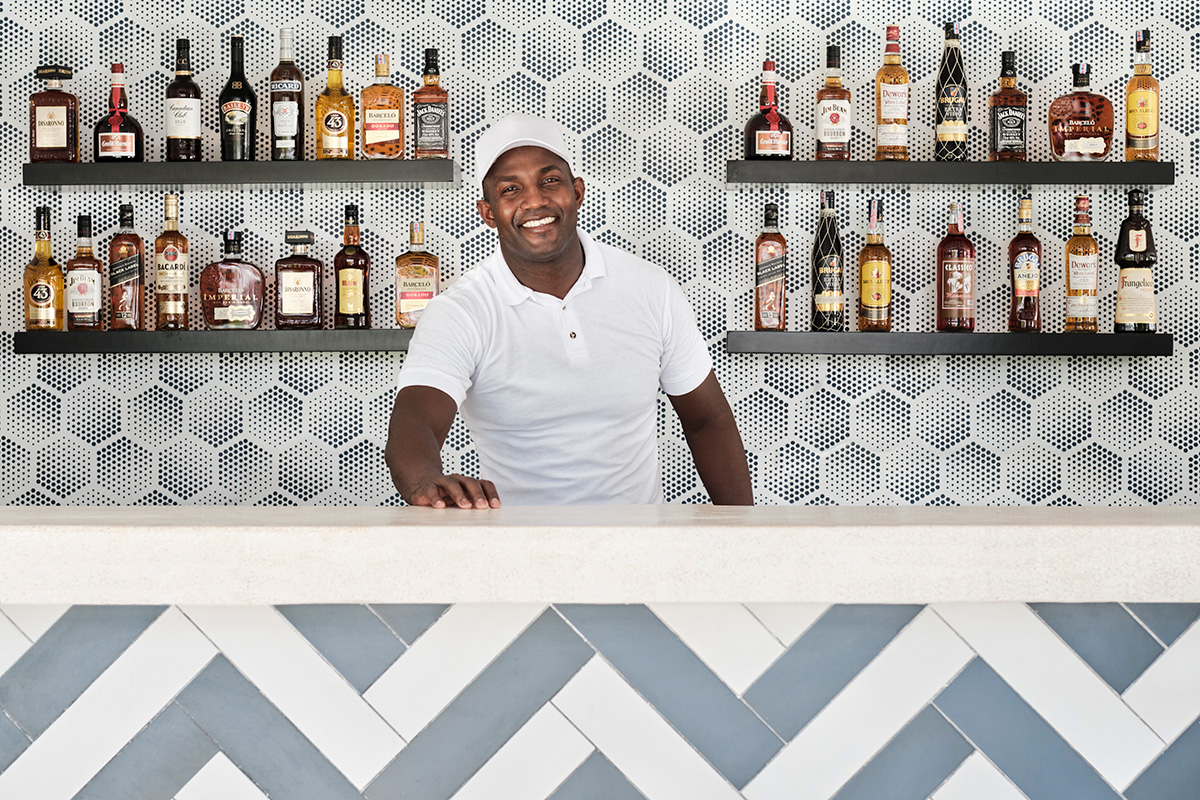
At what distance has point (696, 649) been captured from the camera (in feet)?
2.28

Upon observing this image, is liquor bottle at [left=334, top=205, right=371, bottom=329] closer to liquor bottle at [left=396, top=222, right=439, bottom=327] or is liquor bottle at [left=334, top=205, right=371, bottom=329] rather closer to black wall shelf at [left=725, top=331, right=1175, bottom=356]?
liquor bottle at [left=396, top=222, right=439, bottom=327]

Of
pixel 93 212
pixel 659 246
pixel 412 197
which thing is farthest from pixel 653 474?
pixel 93 212

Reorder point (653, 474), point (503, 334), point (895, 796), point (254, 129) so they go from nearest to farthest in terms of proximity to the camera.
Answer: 1. point (895, 796)
2. point (503, 334)
3. point (653, 474)
4. point (254, 129)

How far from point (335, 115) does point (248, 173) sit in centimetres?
19

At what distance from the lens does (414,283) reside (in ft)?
6.73

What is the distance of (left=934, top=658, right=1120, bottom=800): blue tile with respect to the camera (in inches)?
26.9

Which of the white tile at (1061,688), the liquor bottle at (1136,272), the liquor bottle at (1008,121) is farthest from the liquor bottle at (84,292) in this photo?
the liquor bottle at (1136,272)

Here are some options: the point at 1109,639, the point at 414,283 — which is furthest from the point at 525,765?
the point at 414,283

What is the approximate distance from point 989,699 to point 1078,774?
7 centimetres

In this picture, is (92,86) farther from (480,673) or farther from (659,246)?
(480,673)

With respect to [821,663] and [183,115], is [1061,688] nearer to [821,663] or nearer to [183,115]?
[821,663]

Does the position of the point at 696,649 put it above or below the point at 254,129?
below

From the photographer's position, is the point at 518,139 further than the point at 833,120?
No

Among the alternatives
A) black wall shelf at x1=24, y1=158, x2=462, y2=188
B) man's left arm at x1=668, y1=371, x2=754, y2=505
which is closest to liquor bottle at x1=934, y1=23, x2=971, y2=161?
man's left arm at x1=668, y1=371, x2=754, y2=505
